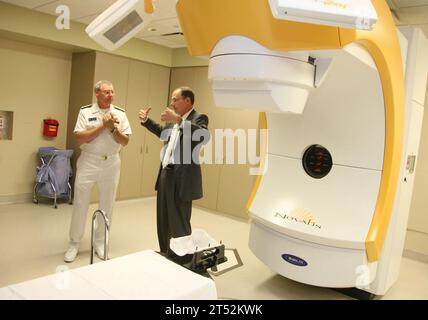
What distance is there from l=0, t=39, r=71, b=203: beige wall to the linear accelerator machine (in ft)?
11.0

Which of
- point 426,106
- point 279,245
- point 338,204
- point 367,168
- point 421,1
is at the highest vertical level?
point 421,1

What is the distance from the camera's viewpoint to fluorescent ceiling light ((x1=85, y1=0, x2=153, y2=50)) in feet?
3.10

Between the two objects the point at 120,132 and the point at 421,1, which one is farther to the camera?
the point at 120,132

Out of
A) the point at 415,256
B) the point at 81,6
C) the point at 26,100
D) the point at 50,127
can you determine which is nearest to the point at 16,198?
the point at 50,127

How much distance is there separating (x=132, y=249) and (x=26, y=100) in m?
2.39

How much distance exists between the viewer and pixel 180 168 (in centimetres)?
264

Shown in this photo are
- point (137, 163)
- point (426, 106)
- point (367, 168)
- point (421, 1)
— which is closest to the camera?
point (367, 168)

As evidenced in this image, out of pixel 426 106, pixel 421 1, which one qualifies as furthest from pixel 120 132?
pixel 426 106

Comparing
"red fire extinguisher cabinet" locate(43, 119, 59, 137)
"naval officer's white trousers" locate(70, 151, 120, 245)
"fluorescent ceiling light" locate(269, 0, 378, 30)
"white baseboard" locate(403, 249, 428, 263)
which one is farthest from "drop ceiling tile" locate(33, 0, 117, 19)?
"white baseboard" locate(403, 249, 428, 263)

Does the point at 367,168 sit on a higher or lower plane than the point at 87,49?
lower

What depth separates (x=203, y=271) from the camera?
1.20m

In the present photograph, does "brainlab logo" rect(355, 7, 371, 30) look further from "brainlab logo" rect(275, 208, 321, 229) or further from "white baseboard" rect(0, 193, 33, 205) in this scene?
"white baseboard" rect(0, 193, 33, 205)

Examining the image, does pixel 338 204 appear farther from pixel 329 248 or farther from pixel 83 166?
pixel 83 166

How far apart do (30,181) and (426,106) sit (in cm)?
438
